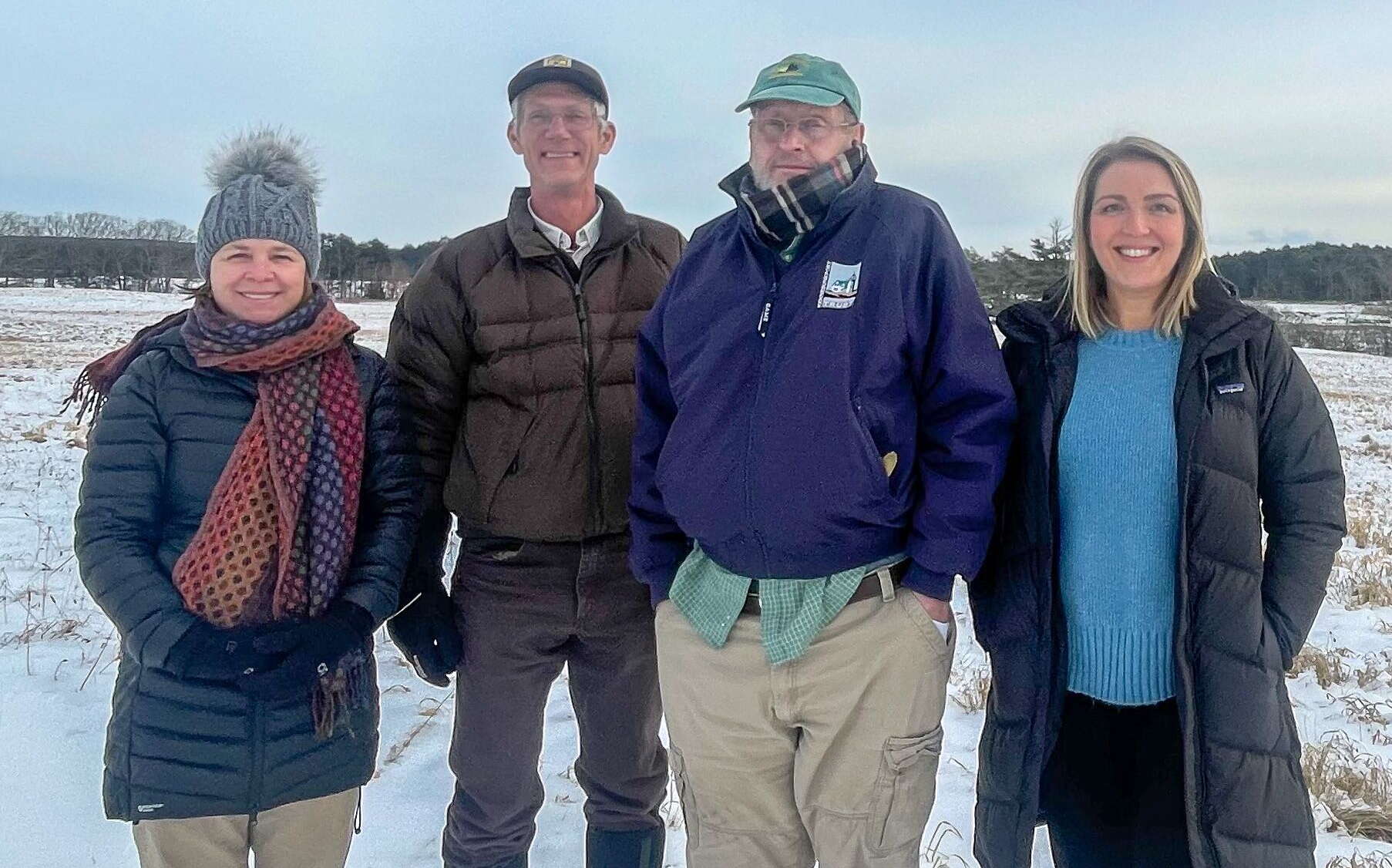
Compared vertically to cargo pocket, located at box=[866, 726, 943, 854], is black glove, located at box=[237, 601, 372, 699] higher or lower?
higher

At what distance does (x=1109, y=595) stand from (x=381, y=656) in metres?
3.85

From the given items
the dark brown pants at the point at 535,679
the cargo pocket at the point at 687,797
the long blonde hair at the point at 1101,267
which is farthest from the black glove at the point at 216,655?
the long blonde hair at the point at 1101,267

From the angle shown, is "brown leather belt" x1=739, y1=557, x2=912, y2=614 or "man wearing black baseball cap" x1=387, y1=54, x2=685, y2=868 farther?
"man wearing black baseball cap" x1=387, y1=54, x2=685, y2=868

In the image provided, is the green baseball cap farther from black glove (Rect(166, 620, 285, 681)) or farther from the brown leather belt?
black glove (Rect(166, 620, 285, 681))

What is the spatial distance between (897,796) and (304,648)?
1535 mm

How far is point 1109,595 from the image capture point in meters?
2.29

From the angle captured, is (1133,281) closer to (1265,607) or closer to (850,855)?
(1265,607)

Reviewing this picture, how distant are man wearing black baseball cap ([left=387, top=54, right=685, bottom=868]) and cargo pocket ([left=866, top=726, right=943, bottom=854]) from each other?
0.95 m

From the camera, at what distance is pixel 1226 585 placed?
85.1 inches

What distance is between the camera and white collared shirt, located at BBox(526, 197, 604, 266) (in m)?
3.07

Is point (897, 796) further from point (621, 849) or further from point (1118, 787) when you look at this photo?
point (621, 849)

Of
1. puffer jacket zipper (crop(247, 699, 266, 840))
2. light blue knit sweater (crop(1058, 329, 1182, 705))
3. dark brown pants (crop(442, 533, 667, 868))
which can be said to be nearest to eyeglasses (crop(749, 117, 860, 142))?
light blue knit sweater (crop(1058, 329, 1182, 705))

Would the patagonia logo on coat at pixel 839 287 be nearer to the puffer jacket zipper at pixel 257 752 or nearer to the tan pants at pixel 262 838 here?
the puffer jacket zipper at pixel 257 752

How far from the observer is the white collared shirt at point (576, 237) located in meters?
3.07
